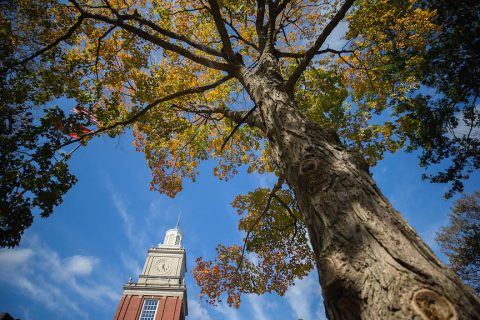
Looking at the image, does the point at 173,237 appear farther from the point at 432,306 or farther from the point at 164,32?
the point at 432,306

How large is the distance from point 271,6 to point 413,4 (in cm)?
709

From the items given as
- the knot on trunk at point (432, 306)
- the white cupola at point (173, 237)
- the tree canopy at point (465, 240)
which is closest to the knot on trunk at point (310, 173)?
the knot on trunk at point (432, 306)

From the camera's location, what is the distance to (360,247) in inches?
62.1

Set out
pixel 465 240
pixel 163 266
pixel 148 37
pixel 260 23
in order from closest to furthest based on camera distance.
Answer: pixel 148 37
pixel 260 23
pixel 465 240
pixel 163 266

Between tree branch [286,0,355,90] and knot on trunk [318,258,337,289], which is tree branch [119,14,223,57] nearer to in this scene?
tree branch [286,0,355,90]

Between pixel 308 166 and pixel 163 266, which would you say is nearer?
pixel 308 166

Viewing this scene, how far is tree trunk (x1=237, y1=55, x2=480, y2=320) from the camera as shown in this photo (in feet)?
3.96

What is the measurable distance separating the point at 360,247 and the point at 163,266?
3402 cm

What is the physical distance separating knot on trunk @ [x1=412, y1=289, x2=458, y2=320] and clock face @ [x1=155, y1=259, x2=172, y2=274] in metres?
34.1

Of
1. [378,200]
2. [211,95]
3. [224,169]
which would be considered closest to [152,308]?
[224,169]

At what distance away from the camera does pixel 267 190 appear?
872 cm

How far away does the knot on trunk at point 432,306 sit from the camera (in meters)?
1.11

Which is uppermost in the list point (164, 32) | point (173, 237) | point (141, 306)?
point (173, 237)

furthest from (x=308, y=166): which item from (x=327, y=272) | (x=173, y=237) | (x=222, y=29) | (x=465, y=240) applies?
(x=173, y=237)
